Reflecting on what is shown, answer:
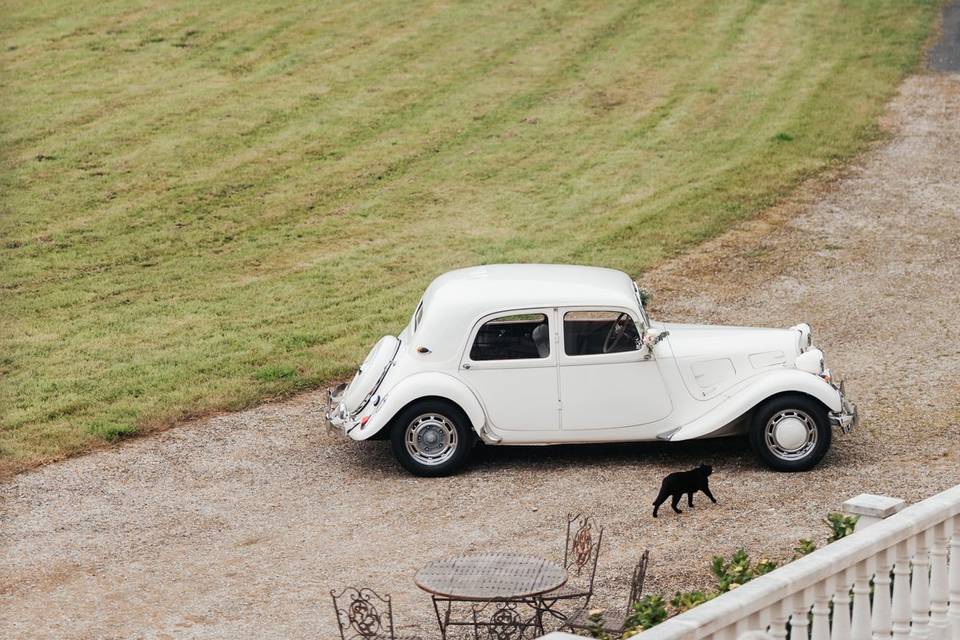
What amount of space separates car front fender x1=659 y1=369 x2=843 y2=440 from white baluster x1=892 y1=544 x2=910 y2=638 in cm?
472

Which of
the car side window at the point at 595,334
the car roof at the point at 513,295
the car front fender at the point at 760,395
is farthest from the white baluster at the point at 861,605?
the car roof at the point at 513,295

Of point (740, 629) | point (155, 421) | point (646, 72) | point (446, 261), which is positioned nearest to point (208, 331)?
point (155, 421)

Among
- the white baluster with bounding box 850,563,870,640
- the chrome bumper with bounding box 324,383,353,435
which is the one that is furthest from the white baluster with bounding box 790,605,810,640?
the chrome bumper with bounding box 324,383,353,435

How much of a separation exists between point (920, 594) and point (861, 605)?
436mm

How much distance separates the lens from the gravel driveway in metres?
8.66

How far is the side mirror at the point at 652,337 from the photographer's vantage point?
1047 centimetres

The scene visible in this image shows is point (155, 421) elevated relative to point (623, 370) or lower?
lower

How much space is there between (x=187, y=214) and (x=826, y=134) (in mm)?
11175

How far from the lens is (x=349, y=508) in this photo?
10305mm

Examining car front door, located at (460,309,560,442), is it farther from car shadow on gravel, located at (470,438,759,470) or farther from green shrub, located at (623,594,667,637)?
green shrub, located at (623,594,667,637)

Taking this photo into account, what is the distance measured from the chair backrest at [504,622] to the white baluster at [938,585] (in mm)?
2380

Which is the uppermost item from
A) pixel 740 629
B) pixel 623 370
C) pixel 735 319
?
pixel 740 629

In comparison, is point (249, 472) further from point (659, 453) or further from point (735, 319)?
point (735, 319)

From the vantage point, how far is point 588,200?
66.2 feet
